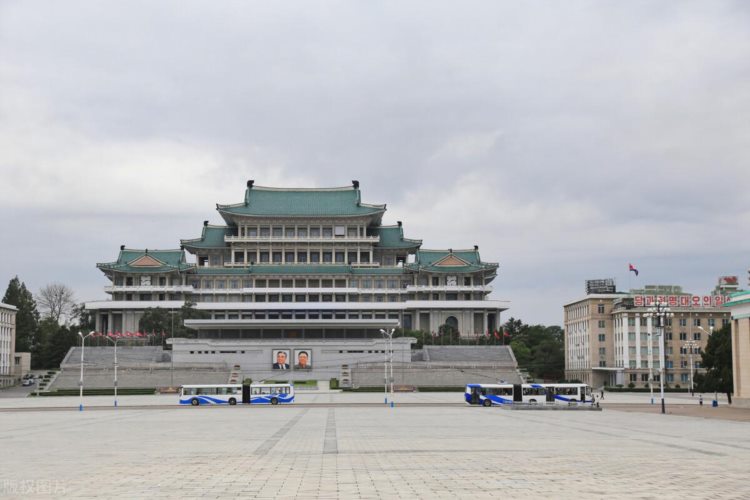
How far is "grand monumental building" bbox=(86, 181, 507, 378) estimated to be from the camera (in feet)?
401

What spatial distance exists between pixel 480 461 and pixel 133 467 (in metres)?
8.93

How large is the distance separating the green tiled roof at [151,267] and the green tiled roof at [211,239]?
2.11 metres

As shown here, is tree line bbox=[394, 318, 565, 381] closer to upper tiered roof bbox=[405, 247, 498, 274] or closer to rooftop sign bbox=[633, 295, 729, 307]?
upper tiered roof bbox=[405, 247, 498, 274]

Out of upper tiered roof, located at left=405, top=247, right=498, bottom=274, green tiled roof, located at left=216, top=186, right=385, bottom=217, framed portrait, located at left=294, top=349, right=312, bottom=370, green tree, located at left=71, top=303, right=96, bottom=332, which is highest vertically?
green tiled roof, located at left=216, top=186, right=385, bottom=217

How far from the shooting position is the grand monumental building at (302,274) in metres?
122

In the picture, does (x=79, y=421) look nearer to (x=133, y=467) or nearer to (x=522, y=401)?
(x=133, y=467)

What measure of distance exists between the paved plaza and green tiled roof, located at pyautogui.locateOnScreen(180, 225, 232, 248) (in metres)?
89.3

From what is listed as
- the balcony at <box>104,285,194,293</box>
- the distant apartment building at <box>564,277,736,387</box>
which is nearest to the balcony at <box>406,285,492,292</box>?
the distant apartment building at <box>564,277,736,387</box>

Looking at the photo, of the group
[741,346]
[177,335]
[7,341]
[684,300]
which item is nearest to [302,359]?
[177,335]

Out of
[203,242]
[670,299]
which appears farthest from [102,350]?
[670,299]

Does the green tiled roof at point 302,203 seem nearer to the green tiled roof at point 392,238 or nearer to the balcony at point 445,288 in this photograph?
the green tiled roof at point 392,238

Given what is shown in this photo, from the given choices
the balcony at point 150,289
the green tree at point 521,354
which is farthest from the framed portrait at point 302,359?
the green tree at point 521,354

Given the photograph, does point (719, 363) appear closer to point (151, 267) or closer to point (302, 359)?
point (302, 359)

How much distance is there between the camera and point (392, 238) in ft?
436
